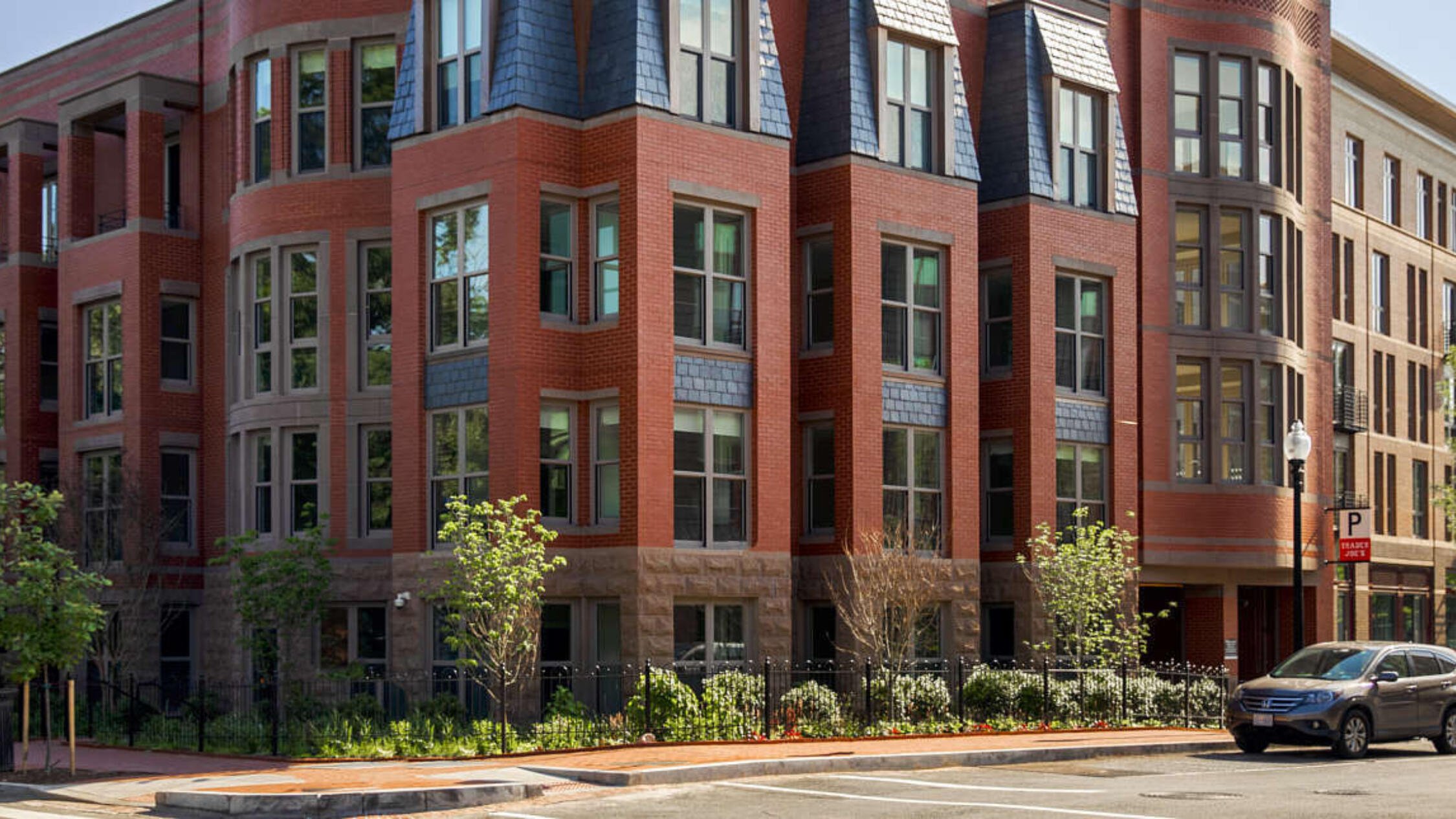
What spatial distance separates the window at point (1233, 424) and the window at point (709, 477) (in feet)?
44.7

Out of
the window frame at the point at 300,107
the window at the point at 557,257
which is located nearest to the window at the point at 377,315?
the window frame at the point at 300,107

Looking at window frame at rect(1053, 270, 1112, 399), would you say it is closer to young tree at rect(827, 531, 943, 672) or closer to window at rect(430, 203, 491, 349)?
young tree at rect(827, 531, 943, 672)

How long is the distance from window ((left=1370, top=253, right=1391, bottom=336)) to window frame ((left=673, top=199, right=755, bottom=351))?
26.3 meters

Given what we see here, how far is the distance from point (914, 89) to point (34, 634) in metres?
17.8

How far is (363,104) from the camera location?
33.1m

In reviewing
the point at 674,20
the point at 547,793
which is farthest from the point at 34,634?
the point at 674,20

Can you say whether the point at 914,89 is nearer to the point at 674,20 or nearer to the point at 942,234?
the point at 942,234

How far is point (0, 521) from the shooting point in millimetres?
32688

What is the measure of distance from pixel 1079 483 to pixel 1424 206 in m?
23.5

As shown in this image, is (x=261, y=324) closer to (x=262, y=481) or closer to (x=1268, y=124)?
(x=262, y=481)

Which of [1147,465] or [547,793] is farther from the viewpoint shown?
[1147,465]

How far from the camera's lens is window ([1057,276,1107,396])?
119ft

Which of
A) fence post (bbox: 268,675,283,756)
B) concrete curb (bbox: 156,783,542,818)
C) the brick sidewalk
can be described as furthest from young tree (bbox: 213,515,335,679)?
concrete curb (bbox: 156,783,542,818)

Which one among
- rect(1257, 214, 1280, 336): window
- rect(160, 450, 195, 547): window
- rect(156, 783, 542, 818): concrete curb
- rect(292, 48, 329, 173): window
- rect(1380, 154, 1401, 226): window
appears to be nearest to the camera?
rect(156, 783, 542, 818): concrete curb
